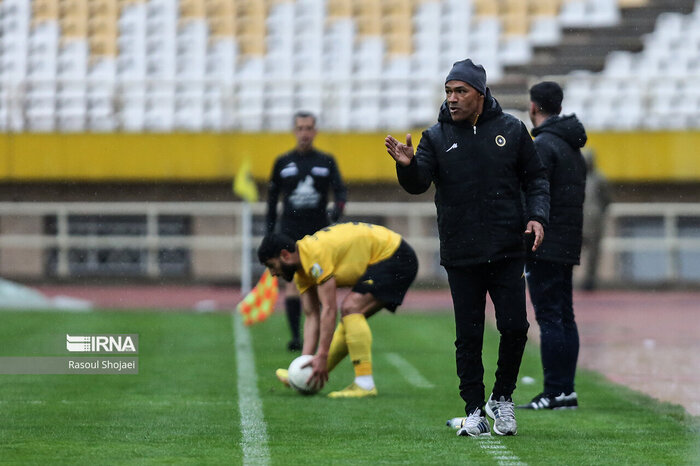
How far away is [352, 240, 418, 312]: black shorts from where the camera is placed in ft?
28.2

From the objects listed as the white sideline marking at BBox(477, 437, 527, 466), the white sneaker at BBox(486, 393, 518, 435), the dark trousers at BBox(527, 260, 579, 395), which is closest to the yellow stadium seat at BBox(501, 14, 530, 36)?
the dark trousers at BBox(527, 260, 579, 395)

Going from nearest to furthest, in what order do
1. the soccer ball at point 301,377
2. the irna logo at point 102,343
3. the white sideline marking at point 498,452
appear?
the white sideline marking at point 498,452 < the soccer ball at point 301,377 < the irna logo at point 102,343

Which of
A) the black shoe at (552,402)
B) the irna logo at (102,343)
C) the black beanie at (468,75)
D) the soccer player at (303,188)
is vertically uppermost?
the black beanie at (468,75)

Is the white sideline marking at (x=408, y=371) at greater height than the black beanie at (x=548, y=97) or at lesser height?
lesser

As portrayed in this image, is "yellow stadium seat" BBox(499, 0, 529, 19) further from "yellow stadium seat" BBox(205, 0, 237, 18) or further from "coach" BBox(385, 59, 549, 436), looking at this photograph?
"coach" BBox(385, 59, 549, 436)

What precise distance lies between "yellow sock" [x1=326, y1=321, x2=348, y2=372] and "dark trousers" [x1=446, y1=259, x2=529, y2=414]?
218 cm

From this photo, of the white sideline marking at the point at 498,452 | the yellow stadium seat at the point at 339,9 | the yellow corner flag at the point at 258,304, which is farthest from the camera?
the yellow stadium seat at the point at 339,9

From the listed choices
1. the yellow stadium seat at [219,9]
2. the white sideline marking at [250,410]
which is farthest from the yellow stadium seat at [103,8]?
the white sideline marking at [250,410]

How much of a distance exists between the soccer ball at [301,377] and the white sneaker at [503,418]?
6.20 ft

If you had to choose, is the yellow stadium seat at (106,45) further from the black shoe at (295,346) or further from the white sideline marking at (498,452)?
the white sideline marking at (498,452)

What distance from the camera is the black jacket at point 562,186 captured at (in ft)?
25.1

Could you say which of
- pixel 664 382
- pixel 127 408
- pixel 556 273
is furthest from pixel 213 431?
→ pixel 664 382

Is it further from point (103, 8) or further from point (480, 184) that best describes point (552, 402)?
point (103, 8)

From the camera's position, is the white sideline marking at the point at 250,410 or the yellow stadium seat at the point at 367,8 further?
the yellow stadium seat at the point at 367,8
